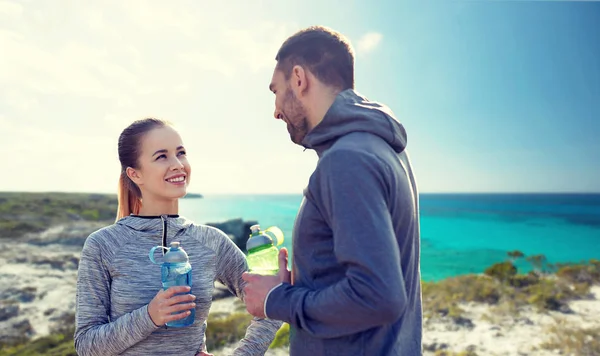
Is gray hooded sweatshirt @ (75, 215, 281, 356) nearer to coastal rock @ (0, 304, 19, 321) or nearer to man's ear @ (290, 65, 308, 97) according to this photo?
man's ear @ (290, 65, 308, 97)

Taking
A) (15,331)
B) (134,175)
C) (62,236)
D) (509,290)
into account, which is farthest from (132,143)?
(62,236)

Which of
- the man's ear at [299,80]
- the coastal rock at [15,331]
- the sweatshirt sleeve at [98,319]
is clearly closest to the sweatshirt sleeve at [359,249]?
the man's ear at [299,80]

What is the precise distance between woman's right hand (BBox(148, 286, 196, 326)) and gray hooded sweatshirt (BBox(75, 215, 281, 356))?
5 centimetres

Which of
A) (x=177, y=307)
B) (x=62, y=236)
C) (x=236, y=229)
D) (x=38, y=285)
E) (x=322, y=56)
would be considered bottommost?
(x=38, y=285)

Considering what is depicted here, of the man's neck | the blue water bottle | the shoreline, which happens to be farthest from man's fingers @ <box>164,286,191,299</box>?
the shoreline

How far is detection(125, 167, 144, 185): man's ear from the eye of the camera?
266 cm

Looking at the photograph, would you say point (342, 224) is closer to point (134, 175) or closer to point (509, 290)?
point (134, 175)

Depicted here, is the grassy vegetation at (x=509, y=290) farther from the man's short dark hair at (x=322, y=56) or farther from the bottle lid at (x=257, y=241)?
the man's short dark hair at (x=322, y=56)

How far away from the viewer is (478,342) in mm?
8258

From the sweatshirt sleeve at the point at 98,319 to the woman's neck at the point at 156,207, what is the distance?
336 millimetres

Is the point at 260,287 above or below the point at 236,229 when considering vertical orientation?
above

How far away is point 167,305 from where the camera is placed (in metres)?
2.18

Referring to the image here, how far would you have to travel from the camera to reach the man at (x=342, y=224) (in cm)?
149

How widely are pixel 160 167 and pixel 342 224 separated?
144cm
